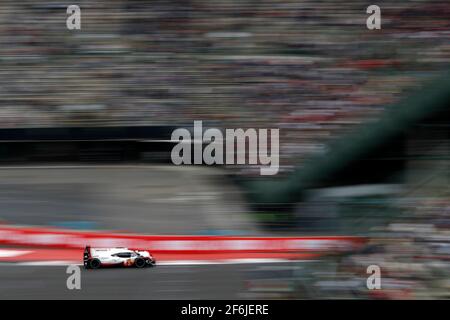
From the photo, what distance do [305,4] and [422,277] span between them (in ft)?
16.9

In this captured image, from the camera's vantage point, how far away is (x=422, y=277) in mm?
4324

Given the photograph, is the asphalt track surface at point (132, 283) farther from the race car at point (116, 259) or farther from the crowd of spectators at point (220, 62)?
the crowd of spectators at point (220, 62)

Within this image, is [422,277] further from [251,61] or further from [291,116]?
[251,61]

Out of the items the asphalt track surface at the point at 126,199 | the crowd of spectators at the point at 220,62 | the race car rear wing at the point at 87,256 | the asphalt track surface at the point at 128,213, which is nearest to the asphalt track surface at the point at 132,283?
the asphalt track surface at the point at 128,213

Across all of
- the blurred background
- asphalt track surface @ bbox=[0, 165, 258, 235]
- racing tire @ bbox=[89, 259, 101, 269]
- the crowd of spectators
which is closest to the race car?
racing tire @ bbox=[89, 259, 101, 269]

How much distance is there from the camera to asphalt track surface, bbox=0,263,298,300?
17.1ft

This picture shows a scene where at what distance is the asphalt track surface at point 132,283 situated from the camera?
5199 mm

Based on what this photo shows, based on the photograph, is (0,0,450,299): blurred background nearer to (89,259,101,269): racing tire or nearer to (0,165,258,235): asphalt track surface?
(0,165,258,235): asphalt track surface

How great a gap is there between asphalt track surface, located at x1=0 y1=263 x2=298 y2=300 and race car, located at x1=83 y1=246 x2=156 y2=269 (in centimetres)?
6

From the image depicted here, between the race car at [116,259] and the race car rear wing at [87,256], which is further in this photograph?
the race car rear wing at [87,256]

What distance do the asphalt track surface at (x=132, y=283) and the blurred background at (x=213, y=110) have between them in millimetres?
37

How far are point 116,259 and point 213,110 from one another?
9.74ft
